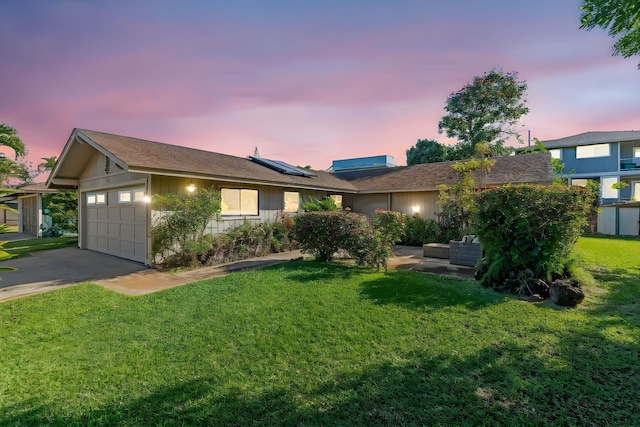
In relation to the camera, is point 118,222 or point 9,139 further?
point 118,222

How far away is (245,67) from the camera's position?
10.3 metres

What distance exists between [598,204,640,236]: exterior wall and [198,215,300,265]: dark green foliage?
1836 centimetres

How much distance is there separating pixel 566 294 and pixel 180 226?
9.76m

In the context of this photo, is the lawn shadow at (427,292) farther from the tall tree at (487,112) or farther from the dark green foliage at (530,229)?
the tall tree at (487,112)

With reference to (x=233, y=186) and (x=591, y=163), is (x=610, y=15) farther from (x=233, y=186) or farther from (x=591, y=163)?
(x=591, y=163)

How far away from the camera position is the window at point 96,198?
12.0 metres

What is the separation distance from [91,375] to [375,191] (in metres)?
14.8

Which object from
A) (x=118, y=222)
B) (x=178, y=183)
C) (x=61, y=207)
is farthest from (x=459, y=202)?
(x=61, y=207)

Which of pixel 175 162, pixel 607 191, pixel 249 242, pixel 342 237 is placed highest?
pixel 175 162

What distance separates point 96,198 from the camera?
41.2 ft

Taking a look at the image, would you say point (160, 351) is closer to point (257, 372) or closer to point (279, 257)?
point (257, 372)

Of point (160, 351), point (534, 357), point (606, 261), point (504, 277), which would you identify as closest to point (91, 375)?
point (160, 351)

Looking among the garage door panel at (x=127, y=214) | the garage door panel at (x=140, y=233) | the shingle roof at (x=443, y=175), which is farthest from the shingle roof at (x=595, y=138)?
the garage door panel at (x=127, y=214)

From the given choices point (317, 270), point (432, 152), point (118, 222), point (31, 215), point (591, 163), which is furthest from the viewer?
point (432, 152)
